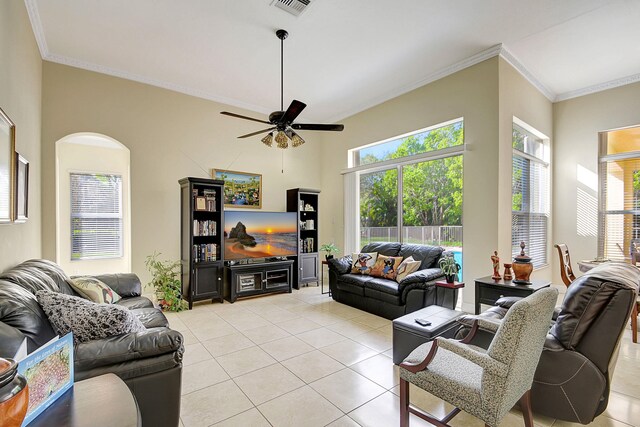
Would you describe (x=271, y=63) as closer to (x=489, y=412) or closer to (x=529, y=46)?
(x=529, y=46)

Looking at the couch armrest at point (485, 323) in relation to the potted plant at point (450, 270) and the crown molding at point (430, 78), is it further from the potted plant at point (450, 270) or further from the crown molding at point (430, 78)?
the crown molding at point (430, 78)

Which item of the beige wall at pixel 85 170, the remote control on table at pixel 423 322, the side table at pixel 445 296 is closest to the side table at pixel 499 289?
the side table at pixel 445 296

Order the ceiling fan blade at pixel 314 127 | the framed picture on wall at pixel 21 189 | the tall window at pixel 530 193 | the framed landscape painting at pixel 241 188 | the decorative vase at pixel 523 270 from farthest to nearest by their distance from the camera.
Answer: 1. the framed landscape painting at pixel 241 188
2. the tall window at pixel 530 193
3. the ceiling fan blade at pixel 314 127
4. the decorative vase at pixel 523 270
5. the framed picture on wall at pixel 21 189

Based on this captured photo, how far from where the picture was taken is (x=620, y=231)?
4.68 m

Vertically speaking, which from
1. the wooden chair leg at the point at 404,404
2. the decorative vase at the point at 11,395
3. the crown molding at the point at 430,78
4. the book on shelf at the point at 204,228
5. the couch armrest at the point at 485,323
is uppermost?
the crown molding at the point at 430,78

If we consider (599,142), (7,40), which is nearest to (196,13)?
(7,40)

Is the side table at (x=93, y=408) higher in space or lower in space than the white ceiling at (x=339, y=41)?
lower

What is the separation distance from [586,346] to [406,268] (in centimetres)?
235

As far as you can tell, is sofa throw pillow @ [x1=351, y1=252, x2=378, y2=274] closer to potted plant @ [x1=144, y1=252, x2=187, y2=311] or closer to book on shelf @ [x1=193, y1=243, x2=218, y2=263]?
book on shelf @ [x1=193, y1=243, x2=218, y2=263]

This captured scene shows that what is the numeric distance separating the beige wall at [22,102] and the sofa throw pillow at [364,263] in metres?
3.83

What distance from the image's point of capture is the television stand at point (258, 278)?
190 inches

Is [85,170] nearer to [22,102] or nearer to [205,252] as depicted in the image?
[205,252]

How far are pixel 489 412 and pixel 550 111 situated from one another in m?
5.60

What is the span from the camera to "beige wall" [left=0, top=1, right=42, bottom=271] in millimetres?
2279
